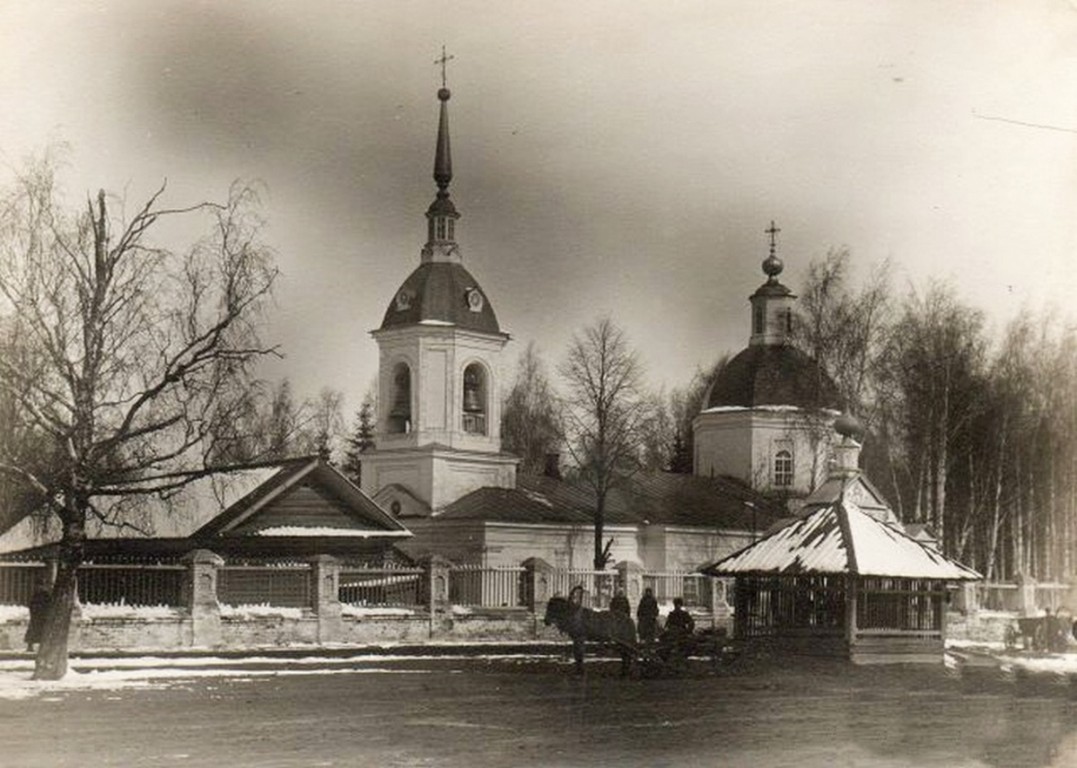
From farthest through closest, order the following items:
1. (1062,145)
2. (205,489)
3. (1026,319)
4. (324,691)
Answer: 1. (205,489)
2. (1026,319)
3. (324,691)
4. (1062,145)

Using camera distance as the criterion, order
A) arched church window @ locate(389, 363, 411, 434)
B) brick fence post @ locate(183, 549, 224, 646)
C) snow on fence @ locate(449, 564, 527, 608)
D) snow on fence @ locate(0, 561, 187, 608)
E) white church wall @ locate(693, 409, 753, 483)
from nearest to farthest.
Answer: brick fence post @ locate(183, 549, 224, 646)
snow on fence @ locate(0, 561, 187, 608)
snow on fence @ locate(449, 564, 527, 608)
arched church window @ locate(389, 363, 411, 434)
white church wall @ locate(693, 409, 753, 483)

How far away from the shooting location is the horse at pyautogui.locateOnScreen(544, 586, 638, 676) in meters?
20.8

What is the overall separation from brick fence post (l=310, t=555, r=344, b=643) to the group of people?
637 centimetres

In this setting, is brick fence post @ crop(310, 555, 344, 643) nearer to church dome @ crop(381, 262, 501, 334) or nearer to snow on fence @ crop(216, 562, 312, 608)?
snow on fence @ crop(216, 562, 312, 608)

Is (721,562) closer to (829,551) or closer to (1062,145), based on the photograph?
(829,551)

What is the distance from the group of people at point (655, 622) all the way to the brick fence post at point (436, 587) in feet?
21.1

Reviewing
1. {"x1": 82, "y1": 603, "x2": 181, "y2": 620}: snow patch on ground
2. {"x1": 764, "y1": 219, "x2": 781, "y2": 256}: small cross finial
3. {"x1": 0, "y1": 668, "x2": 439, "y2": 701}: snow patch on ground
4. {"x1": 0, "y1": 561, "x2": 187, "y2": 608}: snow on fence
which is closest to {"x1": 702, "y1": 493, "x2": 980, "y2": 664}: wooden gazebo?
{"x1": 764, "y1": 219, "x2": 781, "y2": 256}: small cross finial

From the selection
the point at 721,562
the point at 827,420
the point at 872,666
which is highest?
the point at 827,420

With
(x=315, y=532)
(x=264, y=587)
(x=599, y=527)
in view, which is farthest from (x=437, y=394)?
(x=264, y=587)

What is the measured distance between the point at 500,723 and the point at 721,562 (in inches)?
366

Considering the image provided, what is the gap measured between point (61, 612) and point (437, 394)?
24.4 m

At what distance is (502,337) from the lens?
4281cm

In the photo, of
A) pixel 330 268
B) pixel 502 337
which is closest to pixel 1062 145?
pixel 330 268

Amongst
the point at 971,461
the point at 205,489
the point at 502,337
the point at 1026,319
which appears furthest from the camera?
the point at 502,337
